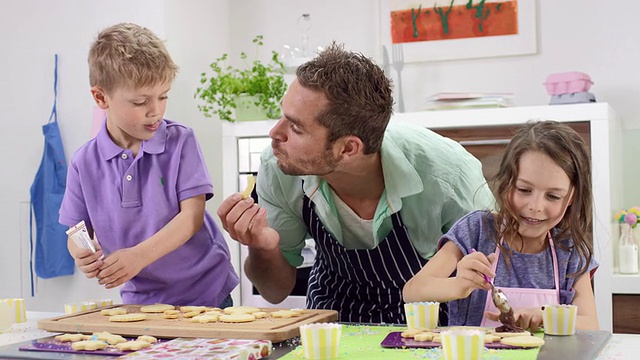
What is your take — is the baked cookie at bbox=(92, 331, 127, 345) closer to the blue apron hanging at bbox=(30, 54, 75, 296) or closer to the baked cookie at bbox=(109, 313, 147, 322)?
the baked cookie at bbox=(109, 313, 147, 322)

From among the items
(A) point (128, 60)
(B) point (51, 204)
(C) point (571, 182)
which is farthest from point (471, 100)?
(B) point (51, 204)

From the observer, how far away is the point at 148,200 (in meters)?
1.84

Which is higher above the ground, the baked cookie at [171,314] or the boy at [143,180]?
the boy at [143,180]

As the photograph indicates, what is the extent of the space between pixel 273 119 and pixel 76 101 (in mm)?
902

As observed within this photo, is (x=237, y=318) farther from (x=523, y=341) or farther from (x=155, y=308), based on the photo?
(x=523, y=341)

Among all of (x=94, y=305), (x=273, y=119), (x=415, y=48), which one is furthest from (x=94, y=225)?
(x=415, y=48)

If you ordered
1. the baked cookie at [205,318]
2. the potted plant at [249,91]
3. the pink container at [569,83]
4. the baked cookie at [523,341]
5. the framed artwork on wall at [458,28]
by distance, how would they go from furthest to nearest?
the framed artwork on wall at [458,28] → the potted plant at [249,91] → the pink container at [569,83] → the baked cookie at [205,318] → the baked cookie at [523,341]

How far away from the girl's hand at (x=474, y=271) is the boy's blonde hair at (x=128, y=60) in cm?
83

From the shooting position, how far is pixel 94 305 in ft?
5.57

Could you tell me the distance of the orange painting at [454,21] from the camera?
12.0ft

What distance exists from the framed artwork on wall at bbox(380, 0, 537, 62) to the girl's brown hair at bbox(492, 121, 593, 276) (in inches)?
79.4

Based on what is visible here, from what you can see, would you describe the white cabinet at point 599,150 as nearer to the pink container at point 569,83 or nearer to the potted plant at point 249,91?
the pink container at point 569,83

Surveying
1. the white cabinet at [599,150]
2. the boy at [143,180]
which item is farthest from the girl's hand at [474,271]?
the white cabinet at [599,150]

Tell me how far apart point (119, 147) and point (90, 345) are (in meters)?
0.70
